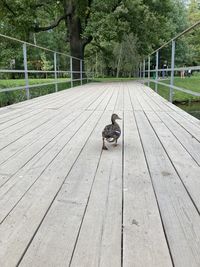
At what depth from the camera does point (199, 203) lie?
1374 millimetres

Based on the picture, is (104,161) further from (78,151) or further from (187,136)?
(187,136)

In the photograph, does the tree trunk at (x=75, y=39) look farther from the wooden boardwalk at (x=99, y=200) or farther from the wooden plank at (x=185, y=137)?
the wooden boardwalk at (x=99, y=200)

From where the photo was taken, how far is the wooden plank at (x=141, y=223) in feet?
3.26

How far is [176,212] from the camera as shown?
4.24ft

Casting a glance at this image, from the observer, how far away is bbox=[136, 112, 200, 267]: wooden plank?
102 cm

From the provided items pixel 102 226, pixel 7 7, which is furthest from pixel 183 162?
pixel 7 7

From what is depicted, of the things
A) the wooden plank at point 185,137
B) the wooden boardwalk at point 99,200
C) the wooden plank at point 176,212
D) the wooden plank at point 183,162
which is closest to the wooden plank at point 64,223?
the wooden boardwalk at point 99,200

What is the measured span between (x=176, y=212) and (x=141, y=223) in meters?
0.20

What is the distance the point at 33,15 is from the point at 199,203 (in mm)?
11937

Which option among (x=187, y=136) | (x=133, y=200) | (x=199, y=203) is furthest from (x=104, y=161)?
(x=187, y=136)

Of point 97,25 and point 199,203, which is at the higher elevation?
point 97,25

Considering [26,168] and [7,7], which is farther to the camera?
[7,7]

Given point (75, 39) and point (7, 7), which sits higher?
point (7, 7)

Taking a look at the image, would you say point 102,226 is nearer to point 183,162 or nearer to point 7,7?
point 183,162
